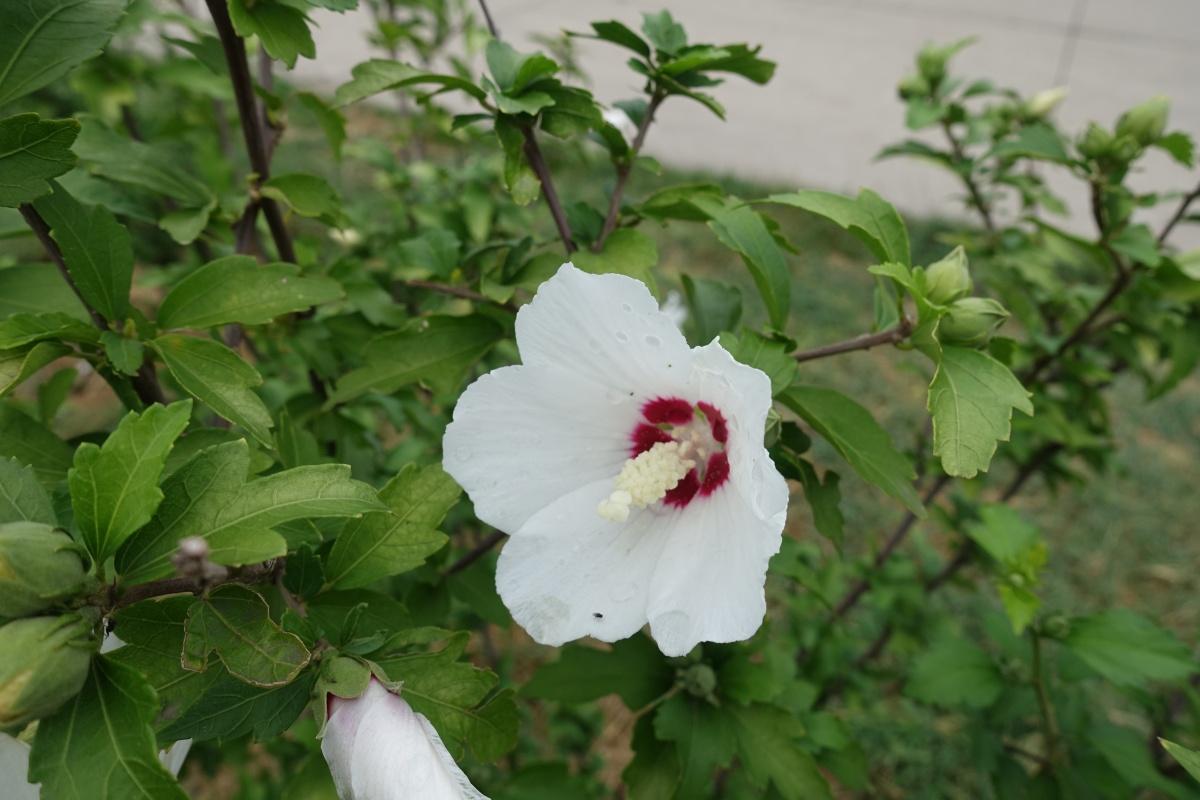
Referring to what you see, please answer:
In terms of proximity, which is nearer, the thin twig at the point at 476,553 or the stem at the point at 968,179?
the thin twig at the point at 476,553

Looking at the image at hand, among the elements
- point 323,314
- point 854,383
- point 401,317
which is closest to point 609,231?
point 401,317

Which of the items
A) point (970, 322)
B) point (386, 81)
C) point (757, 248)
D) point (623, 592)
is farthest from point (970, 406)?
point (386, 81)

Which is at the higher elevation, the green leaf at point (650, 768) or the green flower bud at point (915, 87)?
the green flower bud at point (915, 87)

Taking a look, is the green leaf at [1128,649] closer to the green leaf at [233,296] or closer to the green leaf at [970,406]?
the green leaf at [970,406]

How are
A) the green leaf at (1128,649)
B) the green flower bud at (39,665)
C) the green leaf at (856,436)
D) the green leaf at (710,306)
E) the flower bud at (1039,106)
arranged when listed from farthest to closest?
the flower bud at (1039,106), the green leaf at (1128,649), the green leaf at (710,306), the green leaf at (856,436), the green flower bud at (39,665)

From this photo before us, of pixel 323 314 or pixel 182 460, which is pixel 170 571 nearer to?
pixel 182 460

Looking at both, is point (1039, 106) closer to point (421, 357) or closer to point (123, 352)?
point (421, 357)

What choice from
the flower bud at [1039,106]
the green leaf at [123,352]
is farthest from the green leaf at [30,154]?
the flower bud at [1039,106]
